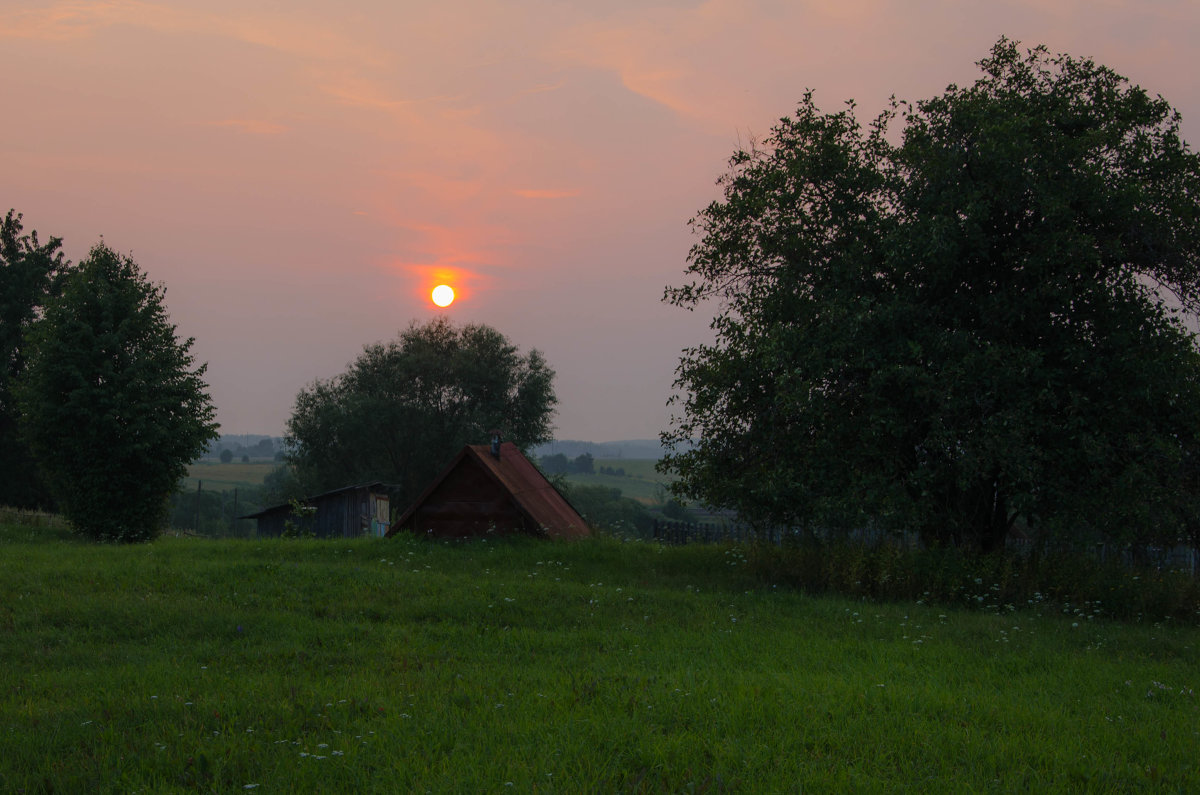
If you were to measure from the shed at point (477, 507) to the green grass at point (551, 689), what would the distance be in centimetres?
587

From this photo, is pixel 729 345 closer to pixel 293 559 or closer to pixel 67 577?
pixel 293 559

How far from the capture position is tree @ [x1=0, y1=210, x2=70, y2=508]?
47469 mm

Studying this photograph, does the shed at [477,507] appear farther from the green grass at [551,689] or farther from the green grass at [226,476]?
the green grass at [226,476]

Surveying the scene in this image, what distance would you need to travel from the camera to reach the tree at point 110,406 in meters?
31.0

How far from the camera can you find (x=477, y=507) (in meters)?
23.3

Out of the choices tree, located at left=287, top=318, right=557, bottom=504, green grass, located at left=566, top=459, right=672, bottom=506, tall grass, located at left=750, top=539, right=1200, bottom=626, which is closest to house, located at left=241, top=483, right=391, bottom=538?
tree, located at left=287, top=318, right=557, bottom=504

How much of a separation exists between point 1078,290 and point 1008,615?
7349mm

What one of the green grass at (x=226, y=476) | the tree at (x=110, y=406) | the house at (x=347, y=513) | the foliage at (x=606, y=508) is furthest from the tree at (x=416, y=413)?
the green grass at (x=226, y=476)

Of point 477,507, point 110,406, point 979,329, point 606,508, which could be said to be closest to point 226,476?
point 606,508

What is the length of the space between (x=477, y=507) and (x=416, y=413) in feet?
127

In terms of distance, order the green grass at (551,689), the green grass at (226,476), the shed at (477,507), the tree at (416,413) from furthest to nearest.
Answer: the green grass at (226,476), the tree at (416,413), the shed at (477,507), the green grass at (551,689)

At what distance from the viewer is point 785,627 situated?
13.7m

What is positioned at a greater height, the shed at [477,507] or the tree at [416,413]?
the tree at [416,413]

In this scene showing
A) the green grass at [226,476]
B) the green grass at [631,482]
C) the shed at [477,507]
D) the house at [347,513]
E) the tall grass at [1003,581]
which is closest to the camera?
the tall grass at [1003,581]
